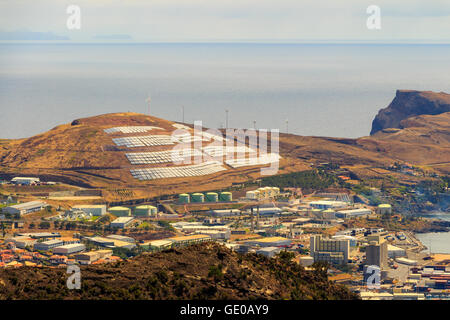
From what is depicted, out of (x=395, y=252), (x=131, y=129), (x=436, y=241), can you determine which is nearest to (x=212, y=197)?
(x=131, y=129)

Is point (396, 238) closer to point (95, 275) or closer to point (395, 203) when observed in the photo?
point (395, 203)

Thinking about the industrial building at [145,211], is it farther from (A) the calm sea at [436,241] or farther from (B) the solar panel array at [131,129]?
(B) the solar panel array at [131,129]

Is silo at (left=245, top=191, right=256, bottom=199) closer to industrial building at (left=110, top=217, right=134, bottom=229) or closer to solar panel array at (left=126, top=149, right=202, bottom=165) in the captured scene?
Answer: solar panel array at (left=126, top=149, right=202, bottom=165)

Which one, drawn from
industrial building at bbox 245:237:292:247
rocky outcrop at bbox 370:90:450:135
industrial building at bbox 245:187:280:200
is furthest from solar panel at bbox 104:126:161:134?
rocky outcrop at bbox 370:90:450:135

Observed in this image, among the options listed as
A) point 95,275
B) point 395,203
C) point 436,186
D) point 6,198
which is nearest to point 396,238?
point 395,203

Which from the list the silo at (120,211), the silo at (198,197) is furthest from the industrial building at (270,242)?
the silo at (198,197)

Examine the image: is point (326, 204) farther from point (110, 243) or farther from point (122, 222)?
point (110, 243)

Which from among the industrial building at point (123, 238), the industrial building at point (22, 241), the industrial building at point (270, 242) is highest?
the industrial building at point (22, 241)
